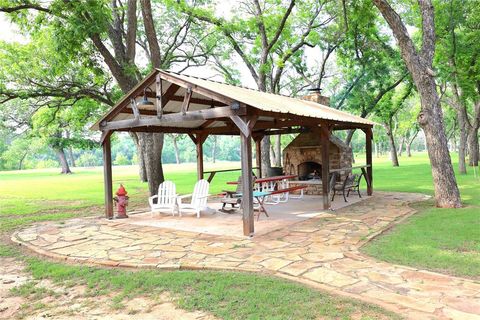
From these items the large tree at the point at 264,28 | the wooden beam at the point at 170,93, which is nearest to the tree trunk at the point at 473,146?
the large tree at the point at 264,28

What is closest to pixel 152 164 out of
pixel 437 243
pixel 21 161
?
pixel 437 243

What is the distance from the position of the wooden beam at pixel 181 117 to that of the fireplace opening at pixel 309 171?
6.56 m

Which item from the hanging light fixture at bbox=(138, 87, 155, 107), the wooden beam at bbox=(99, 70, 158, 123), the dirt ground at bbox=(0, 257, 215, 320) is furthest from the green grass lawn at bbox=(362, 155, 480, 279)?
the wooden beam at bbox=(99, 70, 158, 123)

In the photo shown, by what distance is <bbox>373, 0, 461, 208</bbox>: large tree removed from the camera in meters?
8.79

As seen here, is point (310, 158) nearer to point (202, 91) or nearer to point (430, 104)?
point (430, 104)

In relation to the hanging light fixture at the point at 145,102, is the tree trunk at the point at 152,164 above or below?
below

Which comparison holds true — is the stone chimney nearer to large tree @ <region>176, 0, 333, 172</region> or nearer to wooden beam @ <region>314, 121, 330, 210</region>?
large tree @ <region>176, 0, 333, 172</region>

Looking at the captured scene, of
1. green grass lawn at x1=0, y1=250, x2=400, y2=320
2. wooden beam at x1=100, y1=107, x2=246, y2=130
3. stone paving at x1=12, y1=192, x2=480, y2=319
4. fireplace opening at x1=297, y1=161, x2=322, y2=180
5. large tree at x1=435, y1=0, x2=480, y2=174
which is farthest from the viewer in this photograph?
large tree at x1=435, y1=0, x2=480, y2=174

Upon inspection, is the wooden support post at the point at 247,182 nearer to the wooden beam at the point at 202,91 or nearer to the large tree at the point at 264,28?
the wooden beam at the point at 202,91

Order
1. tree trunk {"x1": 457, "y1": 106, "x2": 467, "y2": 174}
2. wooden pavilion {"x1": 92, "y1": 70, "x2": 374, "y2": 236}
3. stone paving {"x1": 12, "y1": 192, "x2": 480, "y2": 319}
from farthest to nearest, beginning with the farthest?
1. tree trunk {"x1": 457, "y1": 106, "x2": 467, "y2": 174}
2. wooden pavilion {"x1": 92, "y1": 70, "x2": 374, "y2": 236}
3. stone paving {"x1": 12, "y1": 192, "x2": 480, "y2": 319}

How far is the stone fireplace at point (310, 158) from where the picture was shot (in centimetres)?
1223

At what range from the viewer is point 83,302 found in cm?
387

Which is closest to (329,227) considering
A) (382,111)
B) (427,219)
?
(427,219)

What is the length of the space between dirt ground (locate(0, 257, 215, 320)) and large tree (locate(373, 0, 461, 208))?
766 centimetres
